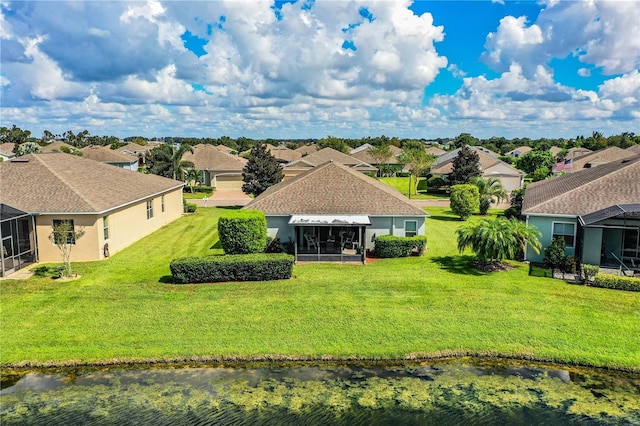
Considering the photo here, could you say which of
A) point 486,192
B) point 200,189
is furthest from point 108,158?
point 486,192

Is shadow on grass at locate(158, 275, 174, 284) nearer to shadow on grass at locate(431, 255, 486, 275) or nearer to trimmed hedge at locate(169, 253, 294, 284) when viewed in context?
trimmed hedge at locate(169, 253, 294, 284)

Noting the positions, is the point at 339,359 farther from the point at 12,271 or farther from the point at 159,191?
the point at 159,191

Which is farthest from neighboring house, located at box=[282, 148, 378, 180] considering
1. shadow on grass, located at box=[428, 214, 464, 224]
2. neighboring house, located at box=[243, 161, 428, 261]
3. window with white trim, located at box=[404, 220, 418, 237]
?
window with white trim, located at box=[404, 220, 418, 237]

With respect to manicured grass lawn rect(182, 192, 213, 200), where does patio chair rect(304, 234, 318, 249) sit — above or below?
below

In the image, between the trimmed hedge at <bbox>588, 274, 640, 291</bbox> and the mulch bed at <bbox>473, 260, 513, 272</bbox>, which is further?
the mulch bed at <bbox>473, 260, 513, 272</bbox>

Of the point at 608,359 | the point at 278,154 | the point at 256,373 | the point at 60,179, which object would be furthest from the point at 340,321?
the point at 278,154

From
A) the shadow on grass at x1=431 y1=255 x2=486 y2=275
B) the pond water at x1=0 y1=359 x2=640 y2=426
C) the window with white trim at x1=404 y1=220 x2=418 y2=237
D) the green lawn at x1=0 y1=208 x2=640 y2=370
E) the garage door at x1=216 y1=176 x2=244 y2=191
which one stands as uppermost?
the garage door at x1=216 y1=176 x2=244 y2=191
